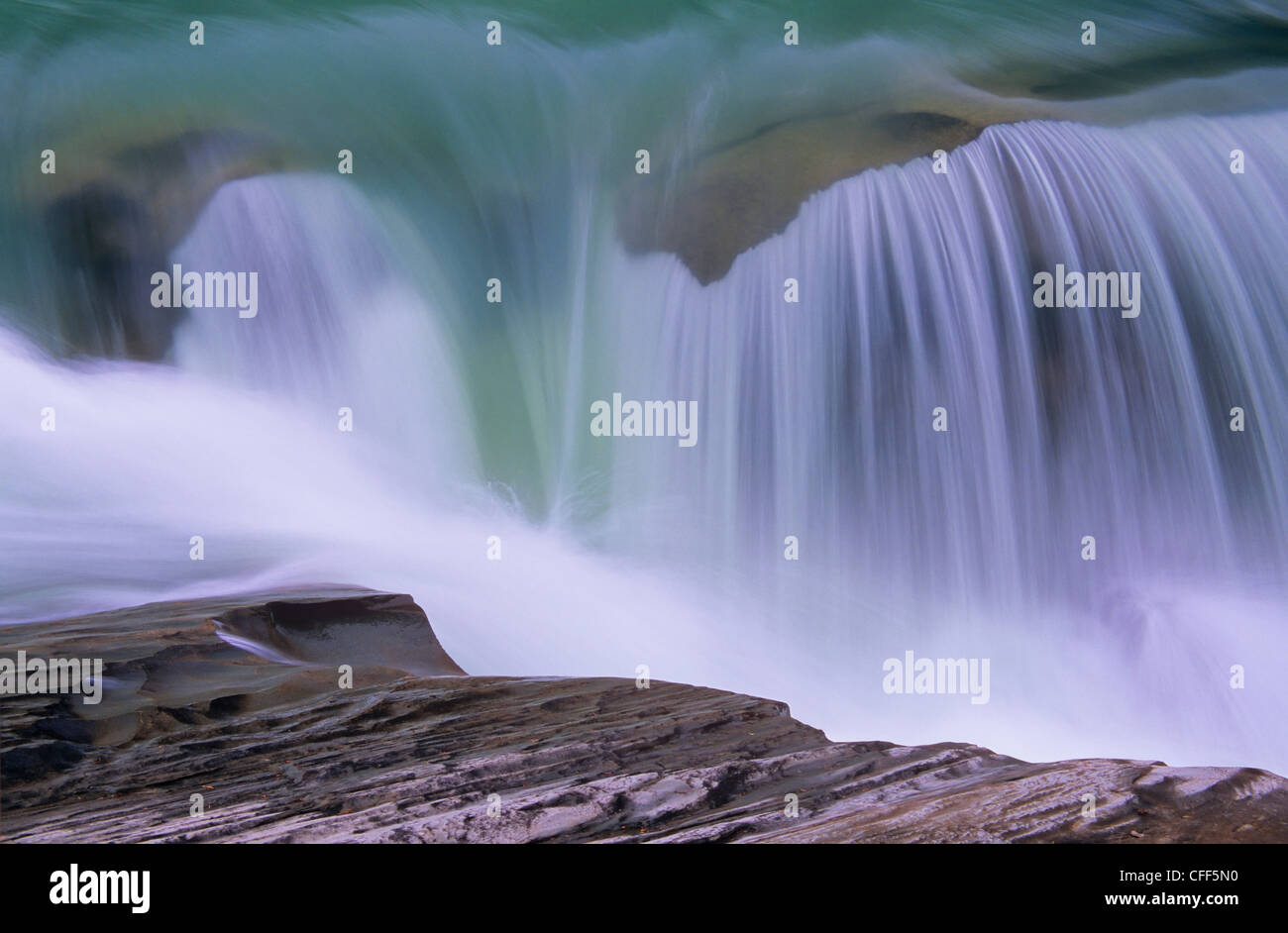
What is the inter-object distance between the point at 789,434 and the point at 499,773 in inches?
204

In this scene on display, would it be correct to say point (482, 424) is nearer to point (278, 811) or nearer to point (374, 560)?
point (374, 560)

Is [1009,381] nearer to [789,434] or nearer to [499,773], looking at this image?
[789,434]

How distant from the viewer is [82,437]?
999cm

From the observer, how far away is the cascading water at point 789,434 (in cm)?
970

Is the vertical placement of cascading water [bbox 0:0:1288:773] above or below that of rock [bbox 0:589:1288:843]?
above

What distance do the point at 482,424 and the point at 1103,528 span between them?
5515mm

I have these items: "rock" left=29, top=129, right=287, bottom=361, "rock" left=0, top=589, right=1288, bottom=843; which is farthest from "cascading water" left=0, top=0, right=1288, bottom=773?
"rock" left=0, top=589, right=1288, bottom=843

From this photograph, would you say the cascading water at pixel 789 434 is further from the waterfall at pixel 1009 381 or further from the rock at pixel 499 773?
the rock at pixel 499 773

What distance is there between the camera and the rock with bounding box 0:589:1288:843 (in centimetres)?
Answer: 534

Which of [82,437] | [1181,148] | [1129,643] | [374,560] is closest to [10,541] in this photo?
[82,437]

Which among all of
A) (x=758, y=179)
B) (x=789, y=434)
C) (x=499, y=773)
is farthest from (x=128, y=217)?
(x=499, y=773)

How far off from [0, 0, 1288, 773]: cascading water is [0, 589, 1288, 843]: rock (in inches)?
95.8

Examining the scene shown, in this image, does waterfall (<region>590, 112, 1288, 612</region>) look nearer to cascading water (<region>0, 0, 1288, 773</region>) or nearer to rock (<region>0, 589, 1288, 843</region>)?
cascading water (<region>0, 0, 1288, 773</region>)

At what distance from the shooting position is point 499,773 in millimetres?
5902
